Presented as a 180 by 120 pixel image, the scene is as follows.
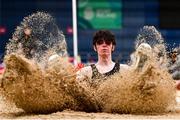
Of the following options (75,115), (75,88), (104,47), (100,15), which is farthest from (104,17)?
(75,115)

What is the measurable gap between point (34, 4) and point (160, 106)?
1543 cm

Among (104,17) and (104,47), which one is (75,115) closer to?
(104,47)

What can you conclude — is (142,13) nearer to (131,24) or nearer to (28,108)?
(131,24)

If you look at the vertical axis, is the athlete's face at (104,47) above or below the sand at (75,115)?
above

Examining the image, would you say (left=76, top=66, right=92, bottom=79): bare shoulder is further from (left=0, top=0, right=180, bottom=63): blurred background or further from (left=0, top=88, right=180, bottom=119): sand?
(left=0, top=0, right=180, bottom=63): blurred background

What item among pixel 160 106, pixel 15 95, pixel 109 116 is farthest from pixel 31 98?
pixel 160 106

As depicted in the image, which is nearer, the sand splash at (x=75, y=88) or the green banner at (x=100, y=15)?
the sand splash at (x=75, y=88)

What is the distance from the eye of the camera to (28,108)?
16.4ft

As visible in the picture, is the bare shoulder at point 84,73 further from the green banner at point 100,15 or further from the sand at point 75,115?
the green banner at point 100,15

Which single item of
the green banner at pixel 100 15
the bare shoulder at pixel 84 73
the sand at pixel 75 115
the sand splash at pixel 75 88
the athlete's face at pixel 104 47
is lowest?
the sand at pixel 75 115

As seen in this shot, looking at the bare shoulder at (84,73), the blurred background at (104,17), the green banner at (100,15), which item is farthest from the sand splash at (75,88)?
the green banner at (100,15)

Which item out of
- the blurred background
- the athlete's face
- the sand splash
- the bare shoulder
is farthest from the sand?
the blurred background

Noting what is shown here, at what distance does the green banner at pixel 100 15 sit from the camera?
1956 centimetres

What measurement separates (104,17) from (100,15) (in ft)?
0.62
